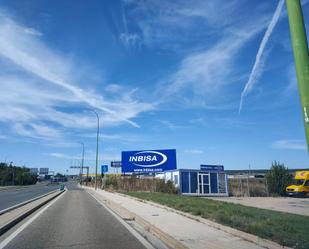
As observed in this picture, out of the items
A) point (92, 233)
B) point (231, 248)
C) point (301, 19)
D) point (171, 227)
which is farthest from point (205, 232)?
point (301, 19)

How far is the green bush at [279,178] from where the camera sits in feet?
113

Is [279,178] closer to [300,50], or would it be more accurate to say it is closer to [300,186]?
[300,186]

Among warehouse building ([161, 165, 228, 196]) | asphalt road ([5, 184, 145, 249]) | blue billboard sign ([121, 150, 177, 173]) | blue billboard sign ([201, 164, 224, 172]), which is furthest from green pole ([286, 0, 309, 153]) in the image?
blue billboard sign ([121, 150, 177, 173])

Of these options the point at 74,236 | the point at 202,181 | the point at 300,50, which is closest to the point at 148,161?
the point at 202,181

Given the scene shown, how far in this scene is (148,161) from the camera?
172 feet

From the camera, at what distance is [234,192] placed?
39188mm

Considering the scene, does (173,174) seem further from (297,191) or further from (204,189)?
(297,191)

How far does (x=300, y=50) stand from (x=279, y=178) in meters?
33.8

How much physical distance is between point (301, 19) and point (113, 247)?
6.29m

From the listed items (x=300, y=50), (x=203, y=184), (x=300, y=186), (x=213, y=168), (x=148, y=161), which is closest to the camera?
(x=300, y=50)

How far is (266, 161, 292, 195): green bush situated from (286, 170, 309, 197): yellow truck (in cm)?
89

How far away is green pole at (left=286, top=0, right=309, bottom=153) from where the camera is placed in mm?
3520

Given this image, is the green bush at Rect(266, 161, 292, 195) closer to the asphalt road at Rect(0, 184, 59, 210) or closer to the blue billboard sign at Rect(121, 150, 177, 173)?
the blue billboard sign at Rect(121, 150, 177, 173)

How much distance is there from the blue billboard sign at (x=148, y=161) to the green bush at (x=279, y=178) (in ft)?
63.5
